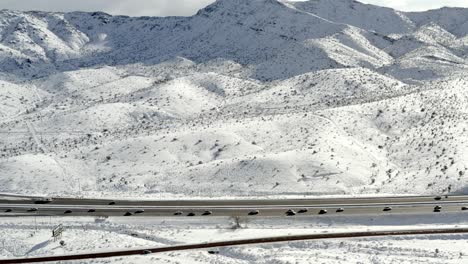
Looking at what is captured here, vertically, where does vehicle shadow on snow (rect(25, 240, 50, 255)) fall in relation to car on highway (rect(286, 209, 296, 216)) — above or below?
below

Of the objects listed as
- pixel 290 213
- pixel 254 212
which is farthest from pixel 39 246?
pixel 290 213

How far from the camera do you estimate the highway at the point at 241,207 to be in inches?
1903

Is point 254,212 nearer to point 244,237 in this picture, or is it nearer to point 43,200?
point 244,237

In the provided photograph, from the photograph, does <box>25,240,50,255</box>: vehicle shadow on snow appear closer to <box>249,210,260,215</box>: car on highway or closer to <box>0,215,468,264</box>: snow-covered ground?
<box>0,215,468,264</box>: snow-covered ground

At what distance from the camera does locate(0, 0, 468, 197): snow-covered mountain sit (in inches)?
2422

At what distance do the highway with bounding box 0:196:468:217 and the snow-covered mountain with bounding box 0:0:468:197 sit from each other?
411 centimetres

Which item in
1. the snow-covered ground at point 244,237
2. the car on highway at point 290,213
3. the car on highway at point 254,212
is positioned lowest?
the snow-covered ground at point 244,237

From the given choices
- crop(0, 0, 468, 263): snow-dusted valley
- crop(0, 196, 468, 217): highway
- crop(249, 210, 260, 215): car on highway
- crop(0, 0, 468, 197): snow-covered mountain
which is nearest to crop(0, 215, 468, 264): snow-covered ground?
crop(0, 0, 468, 263): snow-dusted valley

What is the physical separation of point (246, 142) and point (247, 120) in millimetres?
11844

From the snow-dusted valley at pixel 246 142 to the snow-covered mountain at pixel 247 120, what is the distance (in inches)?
12.0

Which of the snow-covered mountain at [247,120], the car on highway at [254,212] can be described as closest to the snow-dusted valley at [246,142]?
the snow-covered mountain at [247,120]

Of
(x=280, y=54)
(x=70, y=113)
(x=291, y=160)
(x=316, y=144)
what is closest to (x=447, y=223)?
(x=291, y=160)

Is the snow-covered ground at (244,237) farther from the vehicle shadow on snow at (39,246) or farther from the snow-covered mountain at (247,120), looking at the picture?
the snow-covered mountain at (247,120)

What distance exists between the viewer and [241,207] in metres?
50.9
